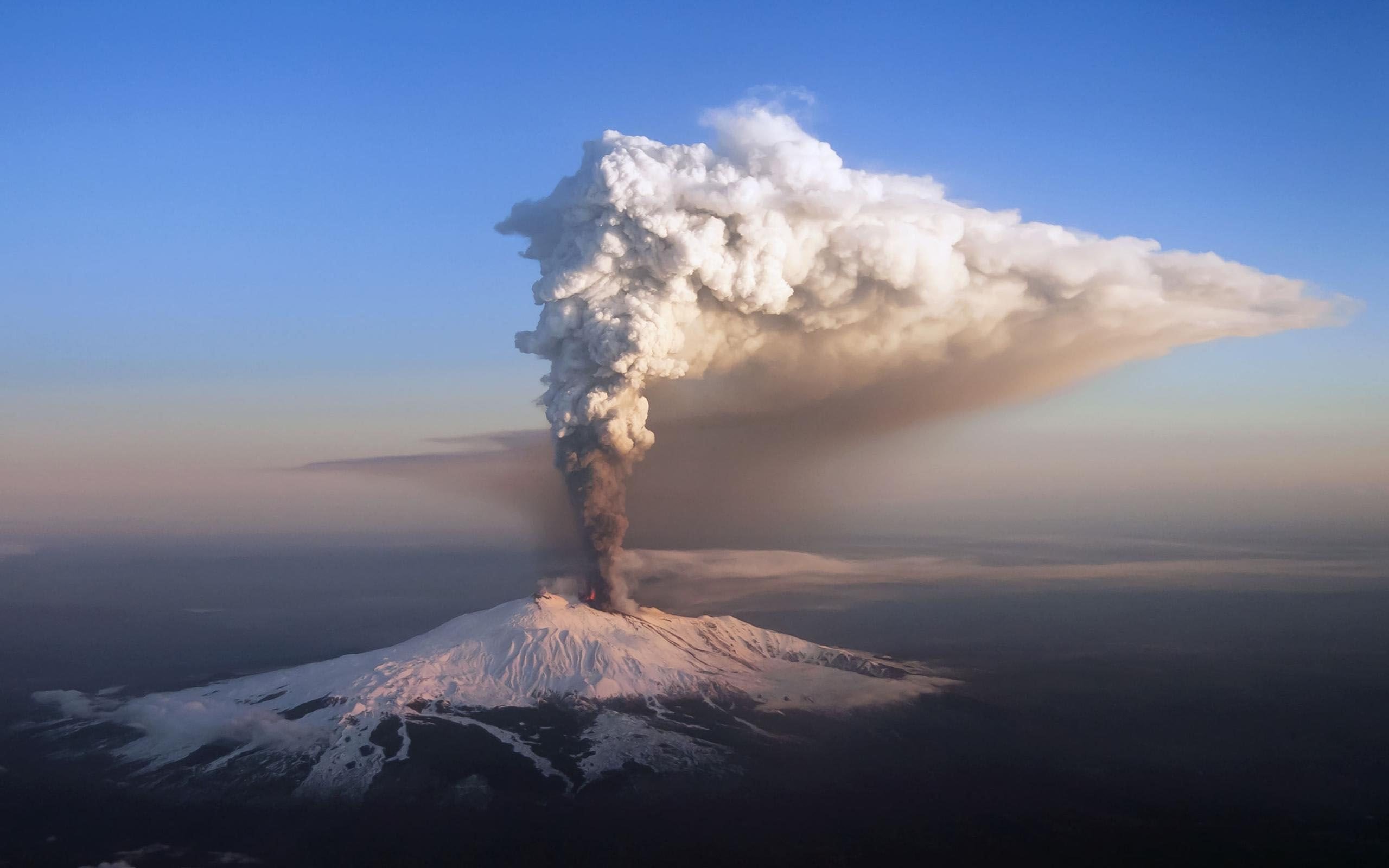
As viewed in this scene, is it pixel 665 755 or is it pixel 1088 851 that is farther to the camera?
pixel 665 755

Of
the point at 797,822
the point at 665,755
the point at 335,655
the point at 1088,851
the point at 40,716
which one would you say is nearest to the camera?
the point at 1088,851

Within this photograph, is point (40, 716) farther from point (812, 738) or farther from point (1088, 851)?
point (1088, 851)

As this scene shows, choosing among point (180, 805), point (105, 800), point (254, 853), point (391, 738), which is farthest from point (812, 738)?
point (105, 800)

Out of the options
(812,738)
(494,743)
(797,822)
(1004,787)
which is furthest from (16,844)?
(1004,787)

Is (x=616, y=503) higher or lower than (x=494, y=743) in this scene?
higher

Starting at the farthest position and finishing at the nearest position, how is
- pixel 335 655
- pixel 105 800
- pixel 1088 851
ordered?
pixel 335 655
pixel 105 800
pixel 1088 851

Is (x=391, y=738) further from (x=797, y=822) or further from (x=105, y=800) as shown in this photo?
(x=797, y=822)
